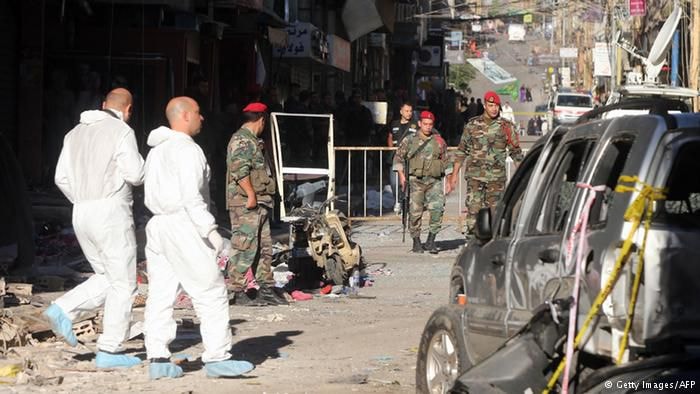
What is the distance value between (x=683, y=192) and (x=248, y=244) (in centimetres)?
677

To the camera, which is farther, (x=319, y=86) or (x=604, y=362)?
(x=319, y=86)

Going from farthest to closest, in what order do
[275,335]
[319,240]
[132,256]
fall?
[319,240] < [275,335] < [132,256]

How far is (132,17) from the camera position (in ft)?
69.2

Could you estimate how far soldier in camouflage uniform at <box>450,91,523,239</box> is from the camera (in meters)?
15.9

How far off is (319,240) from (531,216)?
6.99 meters

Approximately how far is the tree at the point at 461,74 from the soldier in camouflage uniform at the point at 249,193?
9279cm

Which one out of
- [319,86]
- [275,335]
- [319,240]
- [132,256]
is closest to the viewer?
[132,256]

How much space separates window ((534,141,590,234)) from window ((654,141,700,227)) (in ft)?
2.53

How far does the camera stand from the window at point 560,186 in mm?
6836

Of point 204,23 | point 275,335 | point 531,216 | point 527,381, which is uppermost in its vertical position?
point 204,23

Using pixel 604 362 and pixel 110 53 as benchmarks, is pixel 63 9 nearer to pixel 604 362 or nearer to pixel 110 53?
pixel 110 53

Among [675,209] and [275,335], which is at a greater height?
[675,209]

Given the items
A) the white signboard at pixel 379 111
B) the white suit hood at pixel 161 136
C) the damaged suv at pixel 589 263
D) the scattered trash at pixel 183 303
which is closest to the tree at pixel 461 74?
the white signboard at pixel 379 111

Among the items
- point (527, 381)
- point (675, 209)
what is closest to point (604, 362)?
point (527, 381)
